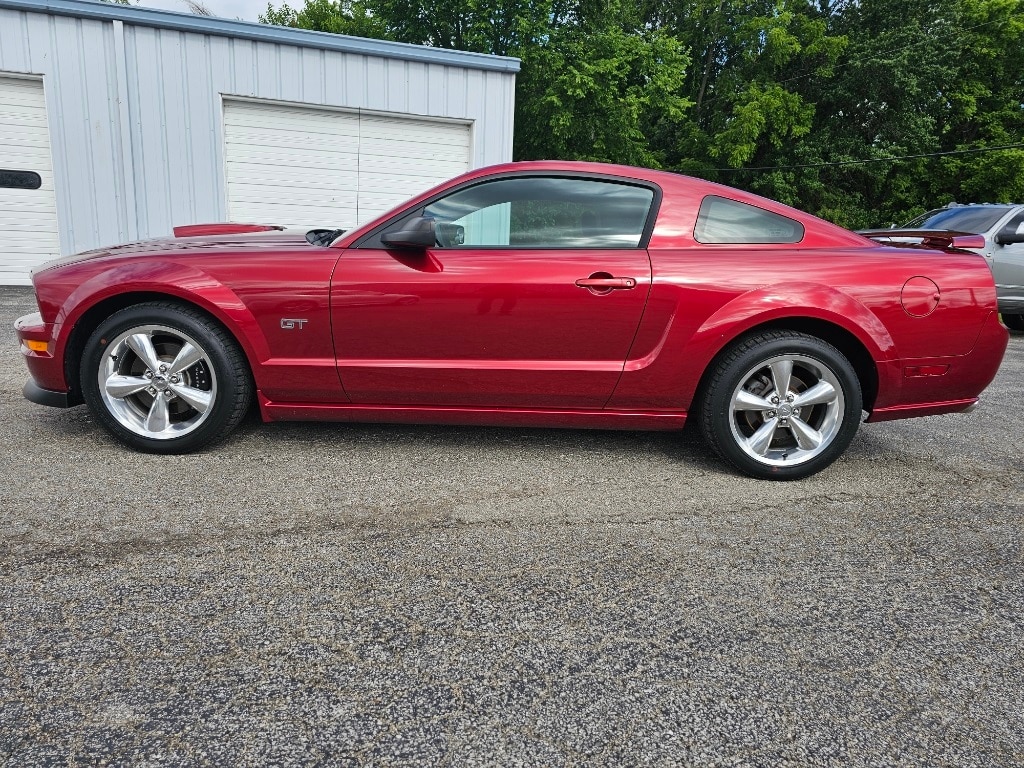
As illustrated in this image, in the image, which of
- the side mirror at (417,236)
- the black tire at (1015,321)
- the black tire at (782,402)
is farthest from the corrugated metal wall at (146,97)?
the black tire at (1015,321)

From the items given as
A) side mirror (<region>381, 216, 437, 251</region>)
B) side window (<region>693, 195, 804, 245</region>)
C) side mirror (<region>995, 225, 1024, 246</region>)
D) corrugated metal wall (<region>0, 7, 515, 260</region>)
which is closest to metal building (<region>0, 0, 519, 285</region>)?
corrugated metal wall (<region>0, 7, 515, 260</region>)

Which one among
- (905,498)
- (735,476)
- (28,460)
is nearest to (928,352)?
(905,498)

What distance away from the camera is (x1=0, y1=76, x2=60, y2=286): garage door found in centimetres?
924

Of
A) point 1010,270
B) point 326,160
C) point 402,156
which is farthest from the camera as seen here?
point 402,156

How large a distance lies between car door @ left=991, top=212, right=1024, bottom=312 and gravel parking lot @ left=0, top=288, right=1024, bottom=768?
6.33m

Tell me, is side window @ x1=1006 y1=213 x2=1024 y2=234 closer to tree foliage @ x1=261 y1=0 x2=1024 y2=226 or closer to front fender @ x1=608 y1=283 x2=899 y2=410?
front fender @ x1=608 y1=283 x2=899 y2=410

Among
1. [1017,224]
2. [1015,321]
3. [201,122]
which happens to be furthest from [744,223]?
[1015,321]

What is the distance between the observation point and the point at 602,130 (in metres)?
22.8

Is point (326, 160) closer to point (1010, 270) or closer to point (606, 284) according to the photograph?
point (606, 284)

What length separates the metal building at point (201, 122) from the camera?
9242mm

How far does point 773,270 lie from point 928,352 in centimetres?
80

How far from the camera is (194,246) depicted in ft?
11.3

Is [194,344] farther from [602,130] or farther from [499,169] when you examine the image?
[602,130]

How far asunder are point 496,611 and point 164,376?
2.10 m
